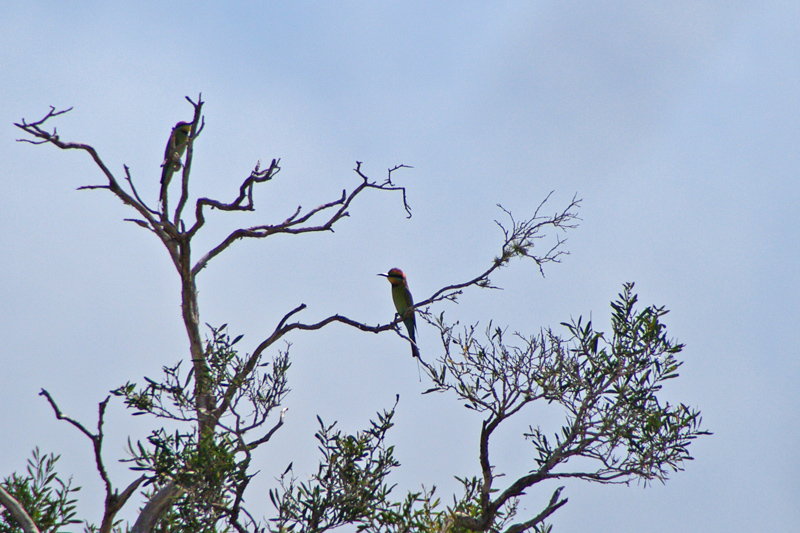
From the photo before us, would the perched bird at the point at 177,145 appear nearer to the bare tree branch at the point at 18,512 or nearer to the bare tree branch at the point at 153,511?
the bare tree branch at the point at 153,511

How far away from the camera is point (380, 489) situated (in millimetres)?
4625

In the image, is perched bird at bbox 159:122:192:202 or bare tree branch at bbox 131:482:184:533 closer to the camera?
bare tree branch at bbox 131:482:184:533

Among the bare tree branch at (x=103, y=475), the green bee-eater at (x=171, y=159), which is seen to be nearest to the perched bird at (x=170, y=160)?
the green bee-eater at (x=171, y=159)

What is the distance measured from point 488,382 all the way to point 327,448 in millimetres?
1359

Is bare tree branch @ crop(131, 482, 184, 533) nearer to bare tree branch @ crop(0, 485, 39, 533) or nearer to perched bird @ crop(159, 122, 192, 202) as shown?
bare tree branch @ crop(0, 485, 39, 533)

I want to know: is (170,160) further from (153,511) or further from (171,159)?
(153,511)

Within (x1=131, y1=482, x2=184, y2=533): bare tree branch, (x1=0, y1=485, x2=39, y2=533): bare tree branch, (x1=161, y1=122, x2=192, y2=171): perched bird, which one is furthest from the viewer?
(x1=161, y1=122, x2=192, y2=171): perched bird

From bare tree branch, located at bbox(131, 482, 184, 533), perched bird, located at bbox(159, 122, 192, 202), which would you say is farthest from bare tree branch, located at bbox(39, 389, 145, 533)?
perched bird, located at bbox(159, 122, 192, 202)

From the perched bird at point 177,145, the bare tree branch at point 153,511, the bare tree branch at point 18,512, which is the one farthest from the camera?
the perched bird at point 177,145

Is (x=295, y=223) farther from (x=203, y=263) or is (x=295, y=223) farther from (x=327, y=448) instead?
(x=327, y=448)

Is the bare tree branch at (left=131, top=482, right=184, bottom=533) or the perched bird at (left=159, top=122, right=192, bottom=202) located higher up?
the perched bird at (left=159, top=122, right=192, bottom=202)

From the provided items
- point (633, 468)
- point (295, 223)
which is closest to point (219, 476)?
point (633, 468)

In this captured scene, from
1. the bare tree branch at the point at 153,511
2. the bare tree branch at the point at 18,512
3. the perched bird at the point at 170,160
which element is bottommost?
the bare tree branch at the point at 18,512

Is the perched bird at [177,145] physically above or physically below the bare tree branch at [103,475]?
above
